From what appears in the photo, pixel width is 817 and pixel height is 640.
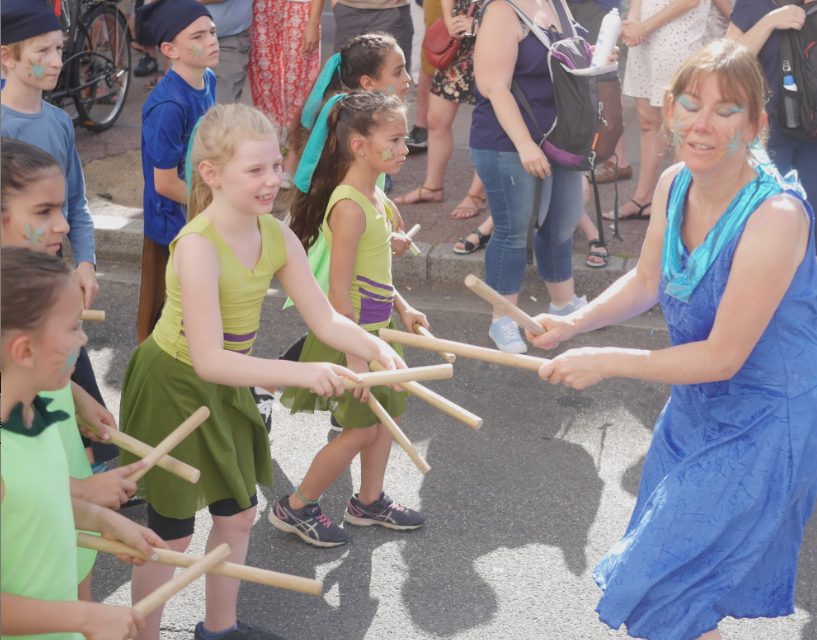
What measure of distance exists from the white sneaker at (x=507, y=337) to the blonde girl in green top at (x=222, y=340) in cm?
225

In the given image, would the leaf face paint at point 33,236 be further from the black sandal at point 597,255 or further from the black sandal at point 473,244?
the black sandal at point 597,255

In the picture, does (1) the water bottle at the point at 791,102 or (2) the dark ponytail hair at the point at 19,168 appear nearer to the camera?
(2) the dark ponytail hair at the point at 19,168

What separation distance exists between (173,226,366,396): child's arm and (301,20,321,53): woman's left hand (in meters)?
3.91

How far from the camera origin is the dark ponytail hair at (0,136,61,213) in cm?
302

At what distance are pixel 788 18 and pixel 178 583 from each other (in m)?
3.90

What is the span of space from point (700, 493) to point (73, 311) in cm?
152

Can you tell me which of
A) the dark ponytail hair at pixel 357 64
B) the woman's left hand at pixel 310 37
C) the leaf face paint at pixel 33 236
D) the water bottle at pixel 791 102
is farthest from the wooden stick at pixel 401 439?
the woman's left hand at pixel 310 37

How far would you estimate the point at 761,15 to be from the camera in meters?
5.15

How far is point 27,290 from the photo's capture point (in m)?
2.14

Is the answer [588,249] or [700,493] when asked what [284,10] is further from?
[700,493]

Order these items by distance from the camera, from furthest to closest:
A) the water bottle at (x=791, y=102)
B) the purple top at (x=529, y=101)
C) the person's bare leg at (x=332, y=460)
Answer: the water bottle at (x=791, y=102)
the purple top at (x=529, y=101)
the person's bare leg at (x=332, y=460)

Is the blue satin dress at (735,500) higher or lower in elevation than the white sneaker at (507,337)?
higher

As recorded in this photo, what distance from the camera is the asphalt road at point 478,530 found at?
3.54 metres

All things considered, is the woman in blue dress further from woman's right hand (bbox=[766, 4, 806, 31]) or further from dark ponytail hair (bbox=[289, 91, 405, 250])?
woman's right hand (bbox=[766, 4, 806, 31])
